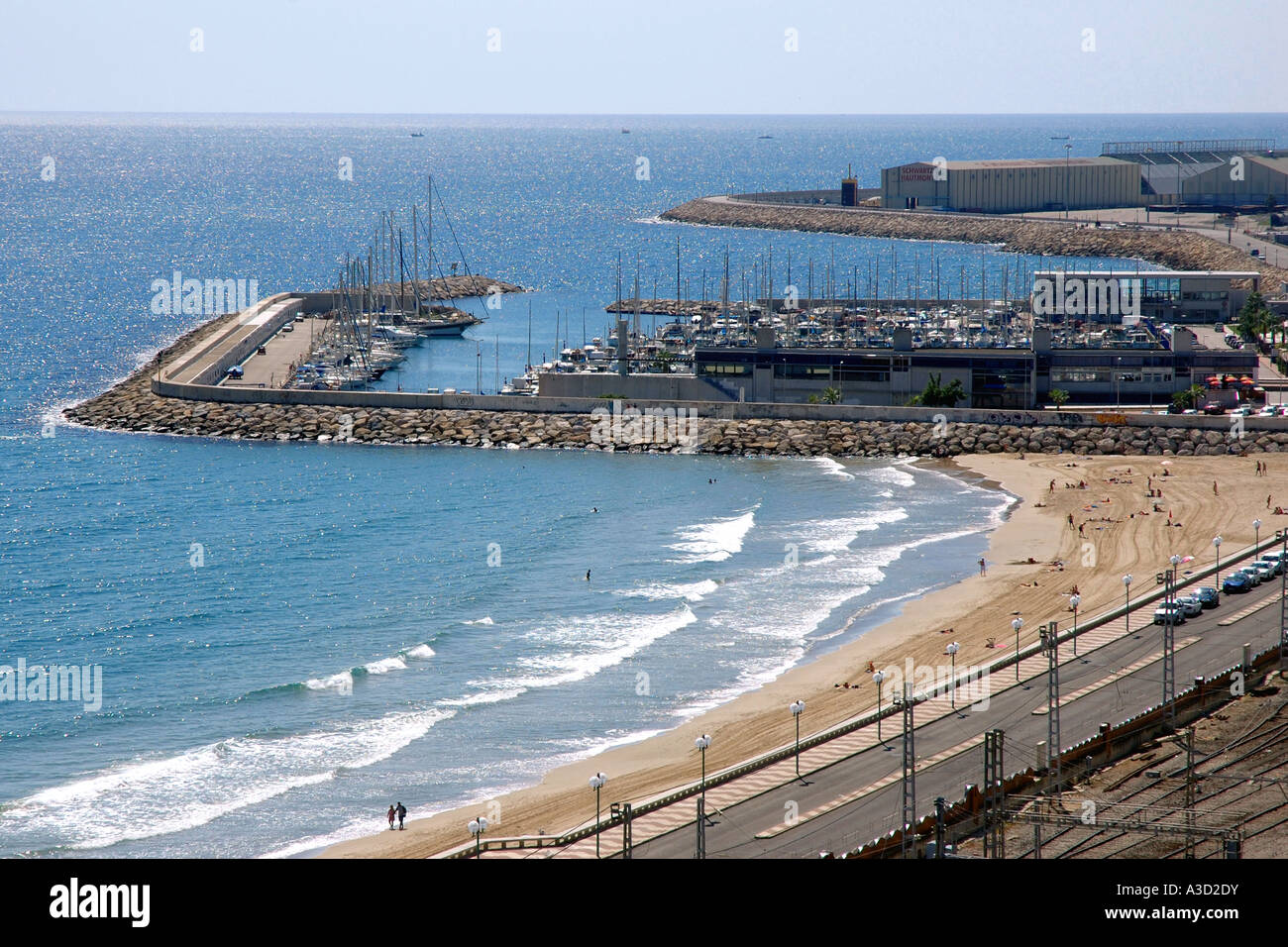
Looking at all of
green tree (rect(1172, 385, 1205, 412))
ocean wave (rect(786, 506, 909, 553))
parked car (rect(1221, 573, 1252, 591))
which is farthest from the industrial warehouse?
parked car (rect(1221, 573, 1252, 591))

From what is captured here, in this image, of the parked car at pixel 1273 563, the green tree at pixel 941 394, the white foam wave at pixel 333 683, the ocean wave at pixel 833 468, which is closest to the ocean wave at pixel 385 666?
the white foam wave at pixel 333 683

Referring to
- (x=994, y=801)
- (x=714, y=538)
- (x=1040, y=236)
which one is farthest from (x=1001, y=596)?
(x=1040, y=236)

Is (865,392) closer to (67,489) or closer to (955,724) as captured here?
(67,489)

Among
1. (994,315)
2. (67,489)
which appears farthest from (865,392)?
(67,489)

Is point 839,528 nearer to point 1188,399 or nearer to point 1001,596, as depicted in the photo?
point 1001,596

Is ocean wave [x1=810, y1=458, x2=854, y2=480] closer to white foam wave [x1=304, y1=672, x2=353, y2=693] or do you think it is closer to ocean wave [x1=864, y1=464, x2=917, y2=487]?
ocean wave [x1=864, y1=464, x2=917, y2=487]

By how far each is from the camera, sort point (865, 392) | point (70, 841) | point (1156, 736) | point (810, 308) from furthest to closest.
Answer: point (810, 308), point (865, 392), point (1156, 736), point (70, 841)

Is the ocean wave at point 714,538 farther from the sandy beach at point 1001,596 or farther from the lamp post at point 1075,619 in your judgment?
the lamp post at point 1075,619
